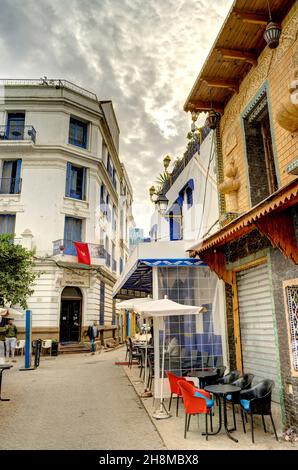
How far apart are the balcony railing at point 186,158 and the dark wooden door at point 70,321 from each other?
10.3 metres

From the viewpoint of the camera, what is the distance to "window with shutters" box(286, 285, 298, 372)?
17.0ft

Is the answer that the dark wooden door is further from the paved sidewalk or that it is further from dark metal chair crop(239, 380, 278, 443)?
dark metal chair crop(239, 380, 278, 443)

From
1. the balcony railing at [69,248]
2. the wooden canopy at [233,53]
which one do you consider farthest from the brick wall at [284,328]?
the balcony railing at [69,248]

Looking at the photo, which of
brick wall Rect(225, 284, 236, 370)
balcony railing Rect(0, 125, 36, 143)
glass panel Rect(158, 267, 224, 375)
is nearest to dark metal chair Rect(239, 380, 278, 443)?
brick wall Rect(225, 284, 236, 370)

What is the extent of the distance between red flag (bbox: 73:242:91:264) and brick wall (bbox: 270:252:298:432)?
15.9 m

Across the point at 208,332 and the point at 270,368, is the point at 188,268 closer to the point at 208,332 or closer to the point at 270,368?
the point at 208,332

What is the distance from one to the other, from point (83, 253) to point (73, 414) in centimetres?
1433

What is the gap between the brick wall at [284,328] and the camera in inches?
201

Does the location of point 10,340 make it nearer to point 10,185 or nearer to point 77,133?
point 10,185

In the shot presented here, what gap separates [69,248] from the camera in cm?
2091

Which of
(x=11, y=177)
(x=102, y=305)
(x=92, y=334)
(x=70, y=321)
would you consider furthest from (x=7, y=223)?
(x=92, y=334)

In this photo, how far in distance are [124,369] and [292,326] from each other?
959 centimetres

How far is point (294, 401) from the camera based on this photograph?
16.6ft

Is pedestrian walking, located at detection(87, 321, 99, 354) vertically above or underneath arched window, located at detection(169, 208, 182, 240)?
underneath
